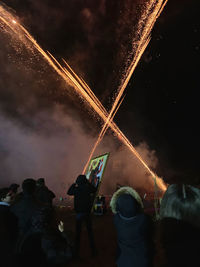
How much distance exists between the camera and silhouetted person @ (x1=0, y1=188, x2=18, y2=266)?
2.51m

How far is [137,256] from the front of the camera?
2285 mm

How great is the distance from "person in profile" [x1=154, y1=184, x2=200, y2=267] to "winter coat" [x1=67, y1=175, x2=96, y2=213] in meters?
3.31

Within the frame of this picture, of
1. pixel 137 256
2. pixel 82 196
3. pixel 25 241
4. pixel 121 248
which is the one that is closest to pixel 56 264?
pixel 25 241

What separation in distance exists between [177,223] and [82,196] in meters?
3.54

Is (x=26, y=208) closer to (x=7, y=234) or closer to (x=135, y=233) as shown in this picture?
(x=7, y=234)

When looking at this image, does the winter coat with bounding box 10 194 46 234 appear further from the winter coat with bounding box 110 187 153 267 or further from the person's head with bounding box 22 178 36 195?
the winter coat with bounding box 110 187 153 267

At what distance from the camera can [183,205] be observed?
1711 mm

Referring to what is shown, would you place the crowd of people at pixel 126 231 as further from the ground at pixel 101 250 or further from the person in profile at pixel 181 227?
the ground at pixel 101 250

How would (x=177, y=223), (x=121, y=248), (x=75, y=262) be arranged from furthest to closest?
(x=75, y=262) → (x=121, y=248) → (x=177, y=223)

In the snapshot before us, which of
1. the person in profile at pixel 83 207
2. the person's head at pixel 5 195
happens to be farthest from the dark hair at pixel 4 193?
the person in profile at pixel 83 207

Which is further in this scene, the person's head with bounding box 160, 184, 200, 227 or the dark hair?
the dark hair

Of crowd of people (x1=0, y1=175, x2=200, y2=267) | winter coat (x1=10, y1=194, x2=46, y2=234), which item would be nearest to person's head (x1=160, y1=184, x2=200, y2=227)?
crowd of people (x1=0, y1=175, x2=200, y2=267)

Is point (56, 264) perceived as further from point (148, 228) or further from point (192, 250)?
point (192, 250)

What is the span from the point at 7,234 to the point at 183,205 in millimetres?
2362
